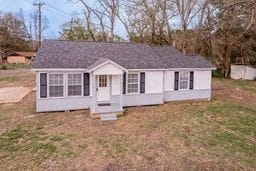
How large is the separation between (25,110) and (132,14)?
1976 cm

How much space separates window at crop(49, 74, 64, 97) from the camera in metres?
12.6

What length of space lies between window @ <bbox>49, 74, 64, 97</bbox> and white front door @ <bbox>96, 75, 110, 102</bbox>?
2.00 m

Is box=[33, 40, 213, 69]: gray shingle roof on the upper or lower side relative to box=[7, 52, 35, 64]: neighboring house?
lower

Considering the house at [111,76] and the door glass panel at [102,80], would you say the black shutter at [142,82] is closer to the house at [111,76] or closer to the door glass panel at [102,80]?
the house at [111,76]

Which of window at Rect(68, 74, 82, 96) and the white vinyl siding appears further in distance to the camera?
the white vinyl siding

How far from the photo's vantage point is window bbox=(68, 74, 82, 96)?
Result: 1298cm

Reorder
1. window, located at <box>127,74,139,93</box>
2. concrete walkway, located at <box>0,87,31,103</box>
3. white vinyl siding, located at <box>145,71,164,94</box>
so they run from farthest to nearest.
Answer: concrete walkway, located at <box>0,87,31,103</box>, white vinyl siding, located at <box>145,71,164,94</box>, window, located at <box>127,74,139,93</box>

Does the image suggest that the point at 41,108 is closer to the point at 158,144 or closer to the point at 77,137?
the point at 77,137

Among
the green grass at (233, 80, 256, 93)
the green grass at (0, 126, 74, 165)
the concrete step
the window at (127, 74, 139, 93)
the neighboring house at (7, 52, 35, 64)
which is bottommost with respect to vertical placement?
the green grass at (0, 126, 74, 165)

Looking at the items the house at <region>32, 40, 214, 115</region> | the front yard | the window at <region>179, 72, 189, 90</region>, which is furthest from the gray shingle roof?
the front yard

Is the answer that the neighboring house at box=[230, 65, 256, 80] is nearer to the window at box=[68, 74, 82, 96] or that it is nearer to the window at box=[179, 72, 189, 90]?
the window at box=[179, 72, 189, 90]

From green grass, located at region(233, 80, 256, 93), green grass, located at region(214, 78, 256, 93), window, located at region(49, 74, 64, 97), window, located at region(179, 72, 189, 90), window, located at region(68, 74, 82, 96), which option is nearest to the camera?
window, located at region(49, 74, 64, 97)

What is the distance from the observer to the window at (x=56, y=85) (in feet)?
41.3

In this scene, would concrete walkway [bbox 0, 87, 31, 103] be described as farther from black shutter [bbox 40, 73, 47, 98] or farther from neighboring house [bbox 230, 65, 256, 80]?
neighboring house [bbox 230, 65, 256, 80]
